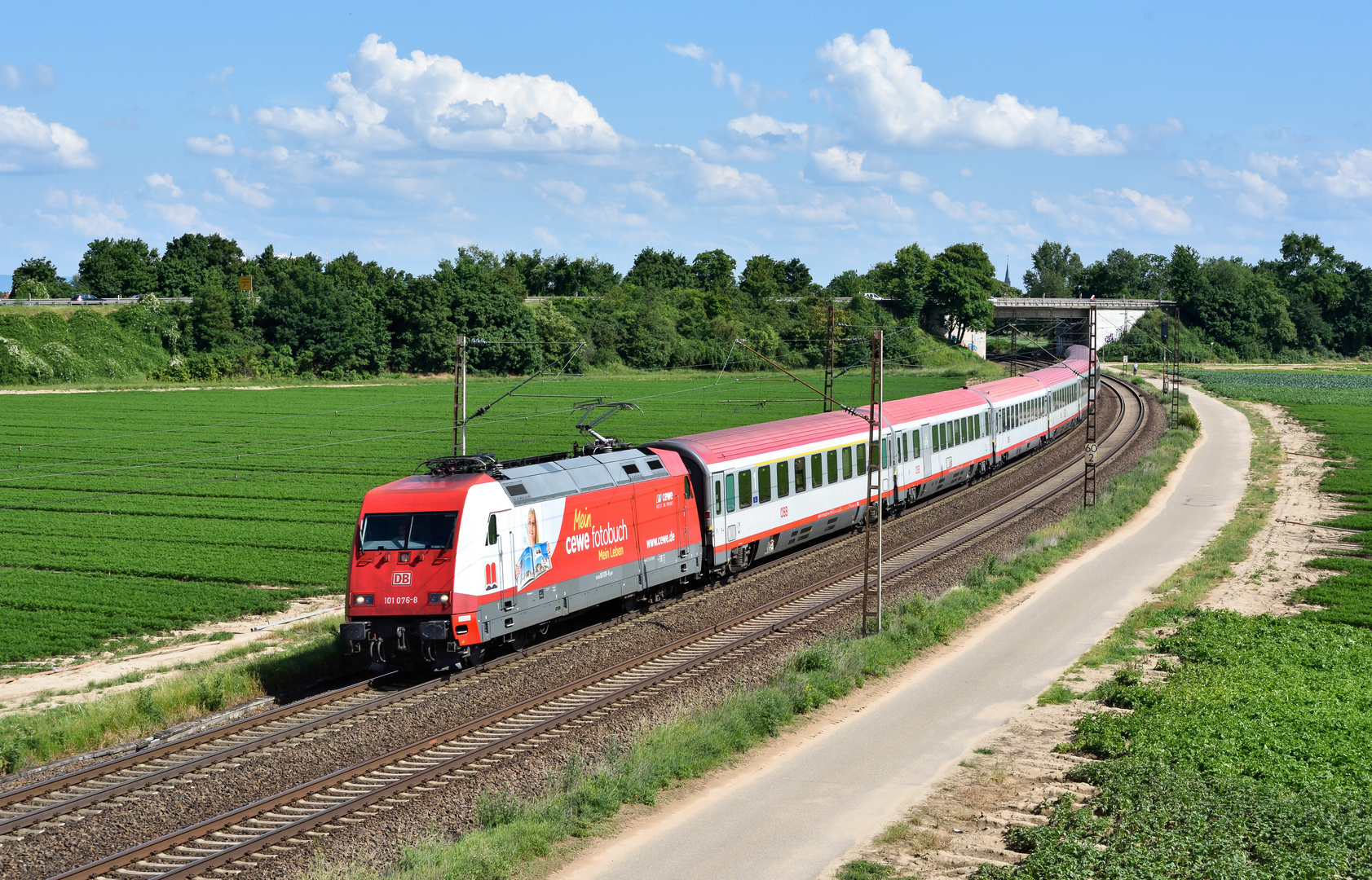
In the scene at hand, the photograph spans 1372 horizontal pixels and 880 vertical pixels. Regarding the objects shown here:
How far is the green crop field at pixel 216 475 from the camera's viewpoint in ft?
103

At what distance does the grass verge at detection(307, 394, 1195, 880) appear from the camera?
1332cm

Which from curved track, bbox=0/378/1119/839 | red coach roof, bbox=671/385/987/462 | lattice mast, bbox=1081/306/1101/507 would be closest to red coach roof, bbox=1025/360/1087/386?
lattice mast, bbox=1081/306/1101/507

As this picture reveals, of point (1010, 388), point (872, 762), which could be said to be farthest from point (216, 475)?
point (872, 762)

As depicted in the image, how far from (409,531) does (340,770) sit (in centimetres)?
544

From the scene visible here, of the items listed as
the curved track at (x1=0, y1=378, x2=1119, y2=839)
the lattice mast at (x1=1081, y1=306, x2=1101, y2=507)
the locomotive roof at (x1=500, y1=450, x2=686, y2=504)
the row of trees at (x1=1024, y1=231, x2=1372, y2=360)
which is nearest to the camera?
the curved track at (x1=0, y1=378, x2=1119, y2=839)

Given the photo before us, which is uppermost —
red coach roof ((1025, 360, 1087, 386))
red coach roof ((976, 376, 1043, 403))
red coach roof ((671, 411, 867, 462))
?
red coach roof ((1025, 360, 1087, 386))

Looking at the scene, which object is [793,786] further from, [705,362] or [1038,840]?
Result: [705,362]

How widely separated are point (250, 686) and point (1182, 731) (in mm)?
15896

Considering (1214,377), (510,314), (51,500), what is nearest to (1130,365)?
(1214,377)

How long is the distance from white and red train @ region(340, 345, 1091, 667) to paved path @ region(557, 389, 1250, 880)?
6814 millimetres

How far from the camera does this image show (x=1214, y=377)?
134m

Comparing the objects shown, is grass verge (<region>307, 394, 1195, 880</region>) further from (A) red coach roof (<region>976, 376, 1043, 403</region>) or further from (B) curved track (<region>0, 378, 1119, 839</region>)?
(A) red coach roof (<region>976, 376, 1043, 403</region>)

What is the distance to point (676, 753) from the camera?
16922 millimetres

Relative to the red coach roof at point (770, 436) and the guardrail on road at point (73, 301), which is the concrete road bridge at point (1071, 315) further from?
the red coach roof at point (770, 436)
